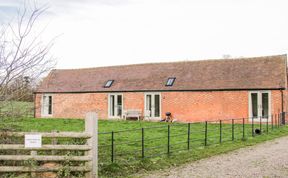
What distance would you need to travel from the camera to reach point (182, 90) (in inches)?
1145

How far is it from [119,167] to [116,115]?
2214 centimetres

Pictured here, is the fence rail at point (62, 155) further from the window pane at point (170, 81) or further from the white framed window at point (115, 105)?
the white framed window at point (115, 105)

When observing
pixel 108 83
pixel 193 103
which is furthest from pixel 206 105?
pixel 108 83

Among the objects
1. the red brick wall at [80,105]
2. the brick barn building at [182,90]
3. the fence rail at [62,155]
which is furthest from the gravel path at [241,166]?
the red brick wall at [80,105]

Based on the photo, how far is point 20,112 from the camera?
29.1ft

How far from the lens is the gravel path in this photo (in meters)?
9.48

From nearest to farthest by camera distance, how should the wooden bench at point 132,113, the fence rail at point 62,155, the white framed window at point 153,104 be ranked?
1. the fence rail at point 62,155
2. the white framed window at point 153,104
3. the wooden bench at point 132,113

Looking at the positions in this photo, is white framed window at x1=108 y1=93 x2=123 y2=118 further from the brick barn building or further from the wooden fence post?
the wooden fence post

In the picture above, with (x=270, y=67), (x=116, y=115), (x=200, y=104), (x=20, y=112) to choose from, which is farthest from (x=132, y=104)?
(x=20, y=112)

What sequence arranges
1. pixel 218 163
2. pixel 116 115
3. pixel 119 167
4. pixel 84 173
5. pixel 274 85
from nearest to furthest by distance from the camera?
pixel 84 173
pixel 119 167
pixel 218 163
pixel 274 85
pixel 116 115

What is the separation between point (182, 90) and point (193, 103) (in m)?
1.25

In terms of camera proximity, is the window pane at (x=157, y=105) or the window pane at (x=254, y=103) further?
the window pane at (x=157, y=105)

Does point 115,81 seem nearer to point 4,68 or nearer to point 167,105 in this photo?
point 167,105

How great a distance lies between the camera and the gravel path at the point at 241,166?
31.1 feet
